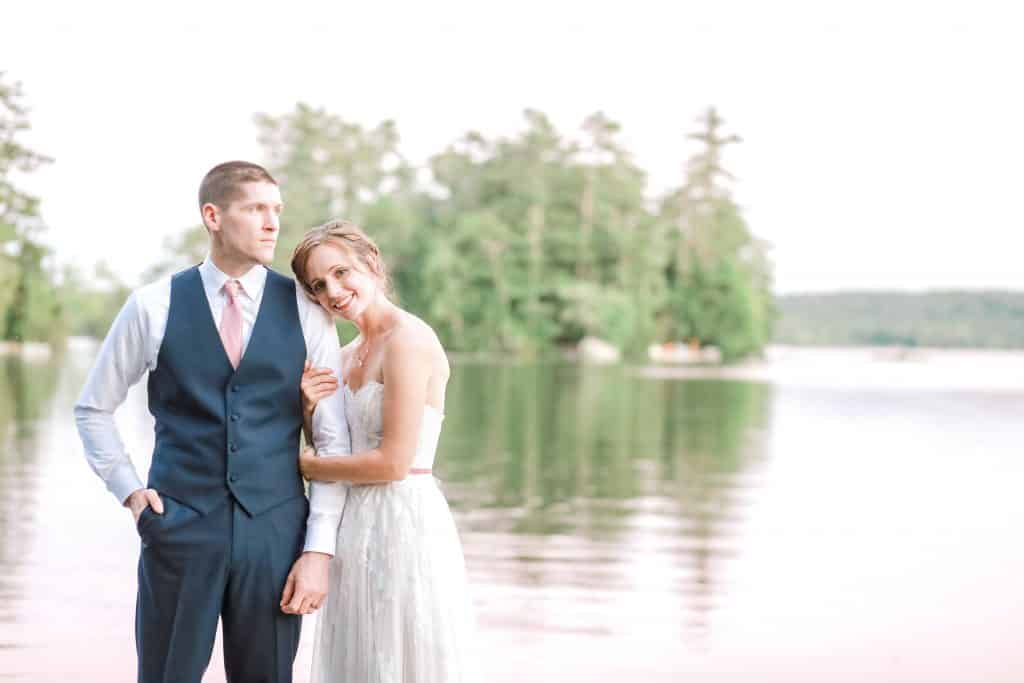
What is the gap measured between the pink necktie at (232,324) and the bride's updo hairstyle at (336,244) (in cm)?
12

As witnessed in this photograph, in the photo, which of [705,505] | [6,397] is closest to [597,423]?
[705,505]

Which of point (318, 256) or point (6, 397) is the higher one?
point (318, 256)

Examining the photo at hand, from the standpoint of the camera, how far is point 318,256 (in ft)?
7.68

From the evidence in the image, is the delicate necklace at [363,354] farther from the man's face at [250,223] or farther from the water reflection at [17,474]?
the water reflection at [17,474]

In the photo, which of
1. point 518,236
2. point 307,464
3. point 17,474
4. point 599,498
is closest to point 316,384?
point 307,464

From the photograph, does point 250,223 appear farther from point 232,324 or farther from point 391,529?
point 391,529

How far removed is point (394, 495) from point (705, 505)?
6112 millimetres

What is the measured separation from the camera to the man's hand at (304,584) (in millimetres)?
2287

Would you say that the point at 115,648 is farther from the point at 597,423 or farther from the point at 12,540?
the point at 597,423

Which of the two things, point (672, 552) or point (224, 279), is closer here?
point (224, 279)

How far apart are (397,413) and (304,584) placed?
0.35 m

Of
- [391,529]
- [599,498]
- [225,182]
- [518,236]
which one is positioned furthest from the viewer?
[518,236]

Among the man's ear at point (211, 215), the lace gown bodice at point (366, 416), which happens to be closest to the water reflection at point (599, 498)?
the lace gown bodice at point (366, 416)

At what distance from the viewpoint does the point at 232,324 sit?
226 centimetres
